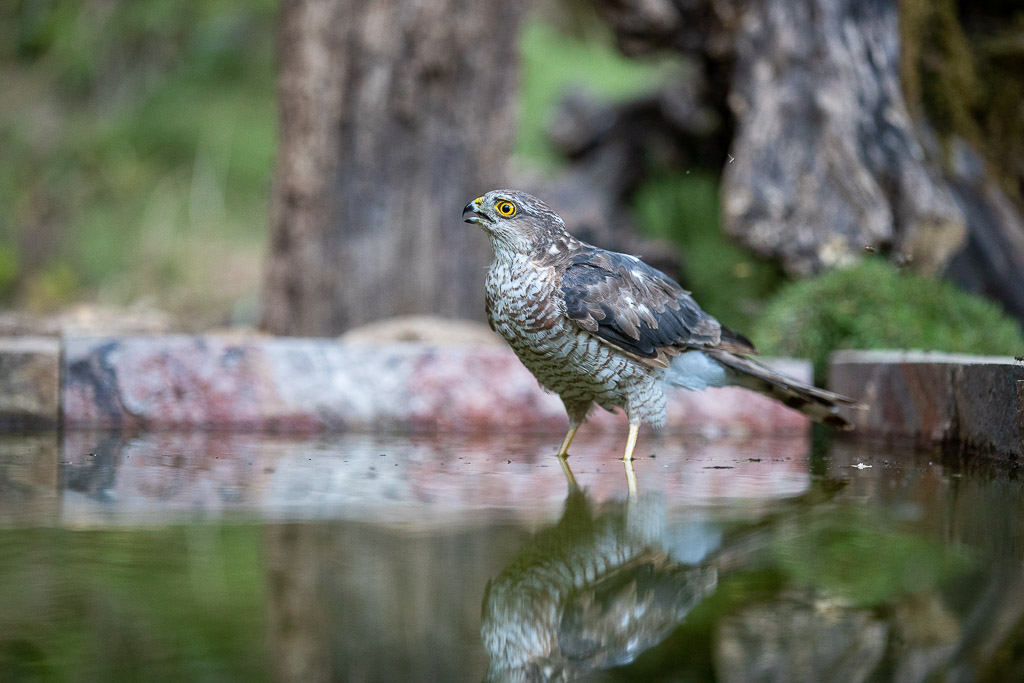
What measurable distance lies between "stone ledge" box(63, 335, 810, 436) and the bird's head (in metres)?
1.10

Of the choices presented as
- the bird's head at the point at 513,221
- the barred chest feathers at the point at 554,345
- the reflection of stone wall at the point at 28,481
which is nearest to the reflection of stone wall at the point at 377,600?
the reflection of stone wall at the point at 28,481

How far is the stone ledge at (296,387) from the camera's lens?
166 inches

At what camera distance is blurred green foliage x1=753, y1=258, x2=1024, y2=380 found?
512cm

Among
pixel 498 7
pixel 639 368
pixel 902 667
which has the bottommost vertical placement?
pixel 902 667

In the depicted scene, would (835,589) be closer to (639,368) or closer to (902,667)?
(902,667)

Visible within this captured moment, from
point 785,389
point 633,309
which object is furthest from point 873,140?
point 633,309

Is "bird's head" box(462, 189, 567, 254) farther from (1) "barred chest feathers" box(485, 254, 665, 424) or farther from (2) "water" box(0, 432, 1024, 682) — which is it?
(2) "water" box(0, 432, 1024, 682)

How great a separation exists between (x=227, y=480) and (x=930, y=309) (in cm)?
389

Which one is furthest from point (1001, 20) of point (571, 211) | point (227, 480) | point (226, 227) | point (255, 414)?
point (226, 227)

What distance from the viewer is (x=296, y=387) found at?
169 inches

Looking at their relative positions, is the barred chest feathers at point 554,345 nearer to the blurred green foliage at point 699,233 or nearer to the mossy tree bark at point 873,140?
the mossy tree bark at point 873,140

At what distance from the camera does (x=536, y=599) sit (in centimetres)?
175

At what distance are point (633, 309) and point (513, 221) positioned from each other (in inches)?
19.7

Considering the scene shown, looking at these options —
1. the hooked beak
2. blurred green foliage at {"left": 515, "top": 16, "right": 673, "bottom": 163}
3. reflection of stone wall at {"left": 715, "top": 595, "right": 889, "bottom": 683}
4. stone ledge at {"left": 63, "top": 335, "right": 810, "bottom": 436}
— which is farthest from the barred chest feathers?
blurred green foliage at {"left": 515, "top": 16, "right": 673, "bottom": 163}
